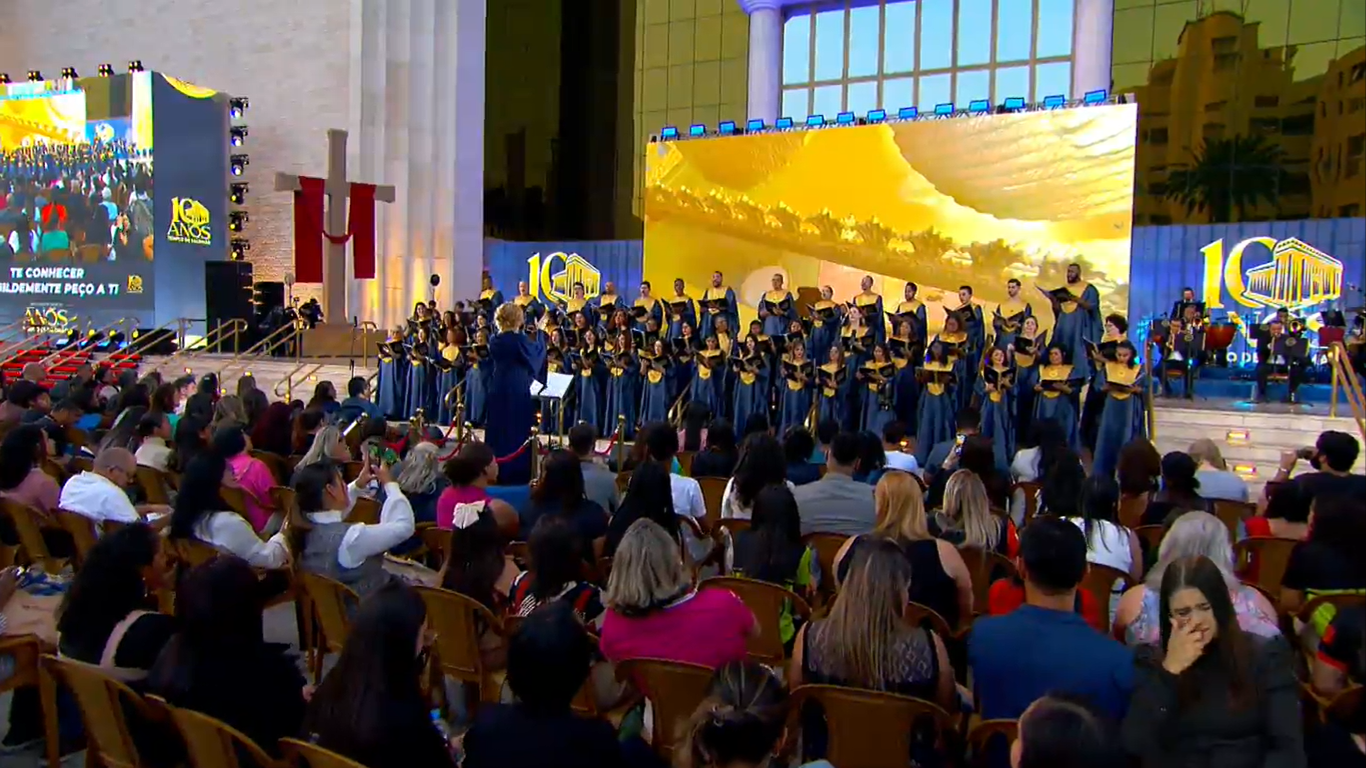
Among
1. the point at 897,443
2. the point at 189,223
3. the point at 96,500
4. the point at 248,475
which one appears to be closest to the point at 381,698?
the point at 96,500

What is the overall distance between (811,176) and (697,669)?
16591 millimetres

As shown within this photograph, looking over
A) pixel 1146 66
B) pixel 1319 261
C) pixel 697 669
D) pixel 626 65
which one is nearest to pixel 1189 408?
pixel 1319 261

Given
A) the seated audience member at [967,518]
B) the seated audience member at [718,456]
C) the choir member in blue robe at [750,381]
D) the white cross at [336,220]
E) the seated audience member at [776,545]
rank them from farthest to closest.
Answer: the white cross at [336,220], the choir member in blue robe at [750,381], the seated audience member at [718,456], the seated audience member at [967,518], the seated audience member at [776,545]

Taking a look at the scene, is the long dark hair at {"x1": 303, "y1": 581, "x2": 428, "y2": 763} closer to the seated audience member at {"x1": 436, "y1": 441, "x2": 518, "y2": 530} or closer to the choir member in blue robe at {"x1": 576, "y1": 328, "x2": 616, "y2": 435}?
the seated audience member at {"x1": 436, "y1": 441, "x2": 518, "y2": 530}

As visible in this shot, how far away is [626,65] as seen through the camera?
25.5 m

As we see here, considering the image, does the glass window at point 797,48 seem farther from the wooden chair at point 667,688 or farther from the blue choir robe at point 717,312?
the wooden chair at point 667,688

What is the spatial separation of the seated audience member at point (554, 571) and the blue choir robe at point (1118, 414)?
26.7 feet

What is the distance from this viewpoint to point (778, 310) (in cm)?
1382

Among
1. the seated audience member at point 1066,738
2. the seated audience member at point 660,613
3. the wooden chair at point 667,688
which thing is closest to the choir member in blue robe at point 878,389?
the seated audience member at point 660,613

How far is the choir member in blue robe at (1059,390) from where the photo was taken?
11.0m

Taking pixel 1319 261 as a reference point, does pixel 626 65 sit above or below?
above

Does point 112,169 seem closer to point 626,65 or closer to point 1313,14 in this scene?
point 626,65

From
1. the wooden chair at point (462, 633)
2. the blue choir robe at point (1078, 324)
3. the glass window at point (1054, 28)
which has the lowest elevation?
the wooden chair at point (462, 633)

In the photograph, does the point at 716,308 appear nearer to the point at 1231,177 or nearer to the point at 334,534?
the point at 334,534
